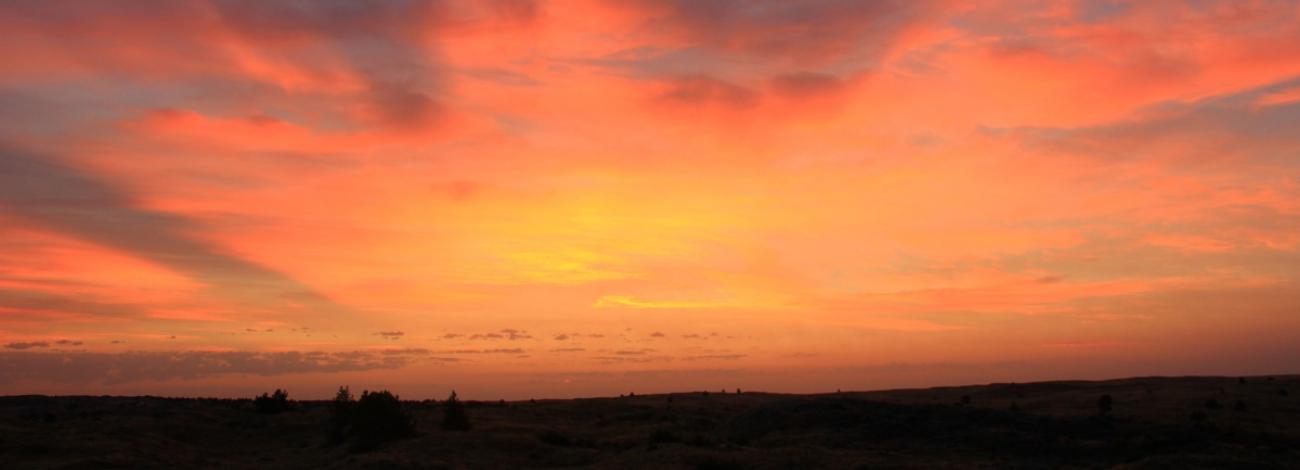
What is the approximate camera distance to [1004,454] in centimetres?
4112

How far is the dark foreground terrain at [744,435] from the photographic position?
39.5 m

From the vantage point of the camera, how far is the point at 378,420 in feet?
170

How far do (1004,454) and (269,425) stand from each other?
→ 47520 mm

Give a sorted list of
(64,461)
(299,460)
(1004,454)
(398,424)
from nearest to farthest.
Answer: (1004,454)
(64,461)
(299,460)
(398,424)

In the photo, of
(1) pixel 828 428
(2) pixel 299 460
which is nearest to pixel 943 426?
(1) pixel 828 428

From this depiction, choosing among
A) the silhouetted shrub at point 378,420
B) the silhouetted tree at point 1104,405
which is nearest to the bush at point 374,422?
the silhouetted shrub at point 378,420

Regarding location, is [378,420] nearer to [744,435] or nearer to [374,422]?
[374,422]

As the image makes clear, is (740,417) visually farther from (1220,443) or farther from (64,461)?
(64,461)

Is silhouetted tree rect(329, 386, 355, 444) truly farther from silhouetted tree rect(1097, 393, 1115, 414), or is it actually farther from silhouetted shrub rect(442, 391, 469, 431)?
silhouetted tree rect(1097, 393, 1115, 414)

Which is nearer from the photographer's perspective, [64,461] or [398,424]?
[64,461]

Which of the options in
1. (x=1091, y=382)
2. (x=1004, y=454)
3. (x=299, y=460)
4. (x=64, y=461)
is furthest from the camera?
(x=1091, y=382)

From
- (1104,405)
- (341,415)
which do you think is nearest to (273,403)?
(341,415)

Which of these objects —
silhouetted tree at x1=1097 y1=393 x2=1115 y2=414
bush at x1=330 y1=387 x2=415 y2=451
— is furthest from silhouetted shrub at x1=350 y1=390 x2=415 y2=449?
silhouetted tree at x1=1097 y1=393 x2=1115 y2=414

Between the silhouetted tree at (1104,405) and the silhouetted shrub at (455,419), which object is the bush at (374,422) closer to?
the silhouetted shrub at (455,419)
